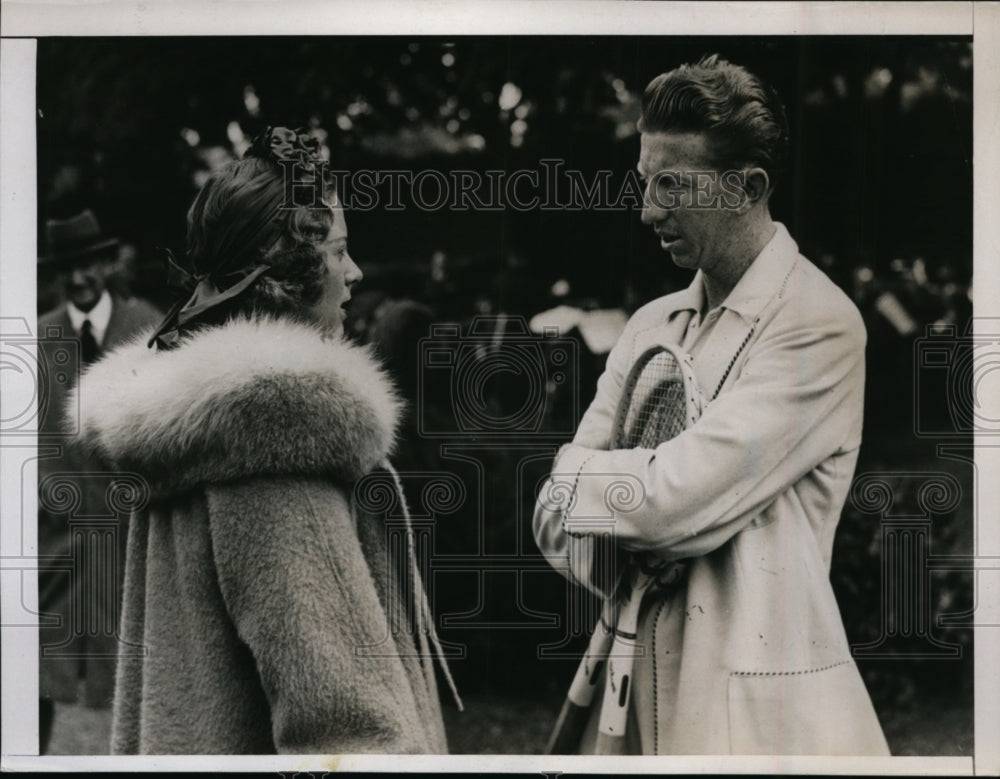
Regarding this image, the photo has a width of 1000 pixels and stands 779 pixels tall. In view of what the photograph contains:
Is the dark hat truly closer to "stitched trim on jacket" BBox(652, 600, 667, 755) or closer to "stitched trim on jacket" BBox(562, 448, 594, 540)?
"stitched trim on jacket" BBox(562, 448, 594, 540)

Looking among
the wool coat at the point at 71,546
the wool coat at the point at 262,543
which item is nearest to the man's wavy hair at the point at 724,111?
the wool coat at the point at 262,543

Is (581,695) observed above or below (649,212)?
below

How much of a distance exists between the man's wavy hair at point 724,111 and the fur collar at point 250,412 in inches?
46.9

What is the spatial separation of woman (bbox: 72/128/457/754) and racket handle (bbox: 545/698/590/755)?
36 cm

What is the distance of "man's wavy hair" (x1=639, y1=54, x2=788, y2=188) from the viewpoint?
128 inches

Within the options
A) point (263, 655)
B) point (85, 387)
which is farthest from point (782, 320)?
point (85, 387)

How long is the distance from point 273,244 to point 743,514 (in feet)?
5.13

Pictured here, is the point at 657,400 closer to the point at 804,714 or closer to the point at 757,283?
the point at 757,283

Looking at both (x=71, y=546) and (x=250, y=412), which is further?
(x=71, y=546)

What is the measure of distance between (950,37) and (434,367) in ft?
6.09

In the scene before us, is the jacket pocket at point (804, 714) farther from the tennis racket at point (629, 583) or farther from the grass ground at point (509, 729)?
the tennis racket at point (629, 583)

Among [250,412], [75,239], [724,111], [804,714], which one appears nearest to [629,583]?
[804,714]

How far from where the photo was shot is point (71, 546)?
3.36m

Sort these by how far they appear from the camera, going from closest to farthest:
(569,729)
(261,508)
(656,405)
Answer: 1. (261,508)
2. (656,405)
3. (569,729)
